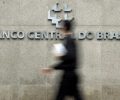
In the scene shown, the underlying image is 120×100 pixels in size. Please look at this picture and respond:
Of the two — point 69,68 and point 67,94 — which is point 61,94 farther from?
point 69,68

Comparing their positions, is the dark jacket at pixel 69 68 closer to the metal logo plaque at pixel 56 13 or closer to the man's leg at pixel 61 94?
the man's leg at pixel 61 94

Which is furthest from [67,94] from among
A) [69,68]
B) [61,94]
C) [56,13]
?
[56,13]

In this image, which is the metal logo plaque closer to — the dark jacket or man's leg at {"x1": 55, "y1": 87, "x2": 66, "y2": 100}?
the dark jacket

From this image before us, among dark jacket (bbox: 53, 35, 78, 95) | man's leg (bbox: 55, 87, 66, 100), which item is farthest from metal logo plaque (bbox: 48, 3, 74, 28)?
man's leg (bbox: 55, 87, 66, 100)

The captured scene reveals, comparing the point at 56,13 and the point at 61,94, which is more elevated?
the point at 56,13

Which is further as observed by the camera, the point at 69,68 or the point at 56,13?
the point at 56,13

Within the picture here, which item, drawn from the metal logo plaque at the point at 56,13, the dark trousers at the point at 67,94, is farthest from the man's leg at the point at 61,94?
the metal logo plaque at the point at 56,13

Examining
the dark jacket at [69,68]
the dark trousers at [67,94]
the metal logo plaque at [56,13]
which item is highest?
the metal logo plaque at [56,13]

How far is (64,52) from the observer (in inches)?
374

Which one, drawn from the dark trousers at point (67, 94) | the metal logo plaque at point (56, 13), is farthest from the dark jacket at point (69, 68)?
the metal logo plaque at point (56, 13)

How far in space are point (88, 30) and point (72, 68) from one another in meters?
5.20

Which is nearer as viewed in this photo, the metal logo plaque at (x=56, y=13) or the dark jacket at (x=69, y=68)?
the dark jacket at (x=69, y=68)

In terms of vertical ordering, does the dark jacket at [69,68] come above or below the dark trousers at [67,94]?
above

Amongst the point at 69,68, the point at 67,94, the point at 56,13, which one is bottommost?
the point at 67,94
